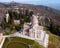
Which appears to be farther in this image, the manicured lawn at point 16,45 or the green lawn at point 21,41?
the green lawn at point 21,41

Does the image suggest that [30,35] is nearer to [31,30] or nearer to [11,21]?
[31,30]

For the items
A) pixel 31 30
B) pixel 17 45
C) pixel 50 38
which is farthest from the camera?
pixel 50 38

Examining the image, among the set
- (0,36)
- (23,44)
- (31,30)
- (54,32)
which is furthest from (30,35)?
(54,32)

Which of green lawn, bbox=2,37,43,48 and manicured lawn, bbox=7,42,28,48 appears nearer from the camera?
manicured lawn, bbox=7,42,28,48

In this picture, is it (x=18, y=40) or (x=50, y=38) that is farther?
(x=50, y=38)

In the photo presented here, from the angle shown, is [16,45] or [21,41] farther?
[21,41]

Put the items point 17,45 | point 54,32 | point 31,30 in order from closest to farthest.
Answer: point 17,45 < point 31,30 < point 54,32

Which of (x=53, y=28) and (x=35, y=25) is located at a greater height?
(x=35, y=25)

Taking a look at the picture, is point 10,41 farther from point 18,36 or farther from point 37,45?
point 37,45

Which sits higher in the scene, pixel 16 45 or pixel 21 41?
pixel 21 41

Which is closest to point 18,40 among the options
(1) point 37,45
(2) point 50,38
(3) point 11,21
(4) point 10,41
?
(4) point 10,41
